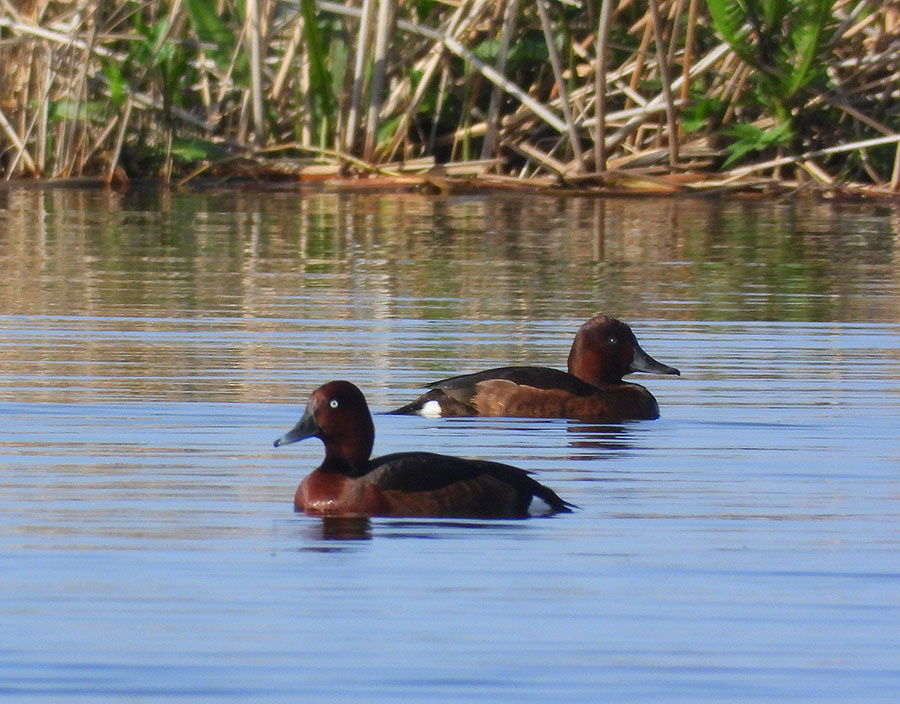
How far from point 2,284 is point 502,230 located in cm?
490

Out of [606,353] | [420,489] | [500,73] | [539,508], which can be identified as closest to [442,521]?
[420,489]

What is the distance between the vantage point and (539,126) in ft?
59.7

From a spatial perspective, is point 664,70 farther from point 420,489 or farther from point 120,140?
point 420,489

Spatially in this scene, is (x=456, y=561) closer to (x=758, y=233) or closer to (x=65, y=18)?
(x=758, y=233)

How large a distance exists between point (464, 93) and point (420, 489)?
12680mm

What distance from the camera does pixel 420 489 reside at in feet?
18.1

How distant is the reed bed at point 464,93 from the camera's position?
1714 centimetres

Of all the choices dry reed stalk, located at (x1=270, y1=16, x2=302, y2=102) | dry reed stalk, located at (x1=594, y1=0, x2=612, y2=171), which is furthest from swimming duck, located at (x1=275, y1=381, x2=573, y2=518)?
dry reed stalk, located at (x1=270, y1=16, x2=302, y2=102)

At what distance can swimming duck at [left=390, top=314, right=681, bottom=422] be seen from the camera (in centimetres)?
761

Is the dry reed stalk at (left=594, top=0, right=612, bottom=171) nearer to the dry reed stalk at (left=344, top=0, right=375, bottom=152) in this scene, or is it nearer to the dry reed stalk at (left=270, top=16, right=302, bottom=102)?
the dry reed stalk at (left=344, top=0, right=375, bottom=152)

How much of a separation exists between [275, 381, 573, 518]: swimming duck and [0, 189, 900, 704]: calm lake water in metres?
0.08

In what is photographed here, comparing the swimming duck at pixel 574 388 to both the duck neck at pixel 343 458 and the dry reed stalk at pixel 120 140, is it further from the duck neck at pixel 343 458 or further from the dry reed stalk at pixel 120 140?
the dry reed stalk at pixel 120 140

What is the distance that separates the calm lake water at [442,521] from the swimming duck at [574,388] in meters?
0.10

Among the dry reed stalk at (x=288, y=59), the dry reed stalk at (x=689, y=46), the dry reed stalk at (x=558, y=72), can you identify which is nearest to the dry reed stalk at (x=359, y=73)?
the dry reed stalk at (x=288, y=59)
